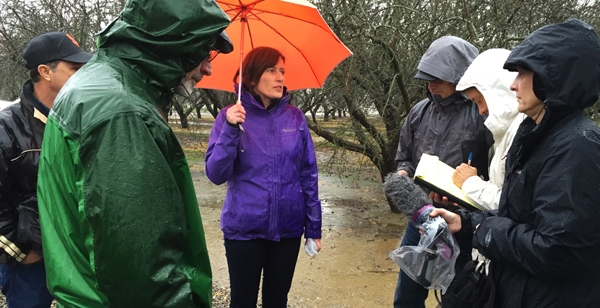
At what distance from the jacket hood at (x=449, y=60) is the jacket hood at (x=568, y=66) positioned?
1.01 meters

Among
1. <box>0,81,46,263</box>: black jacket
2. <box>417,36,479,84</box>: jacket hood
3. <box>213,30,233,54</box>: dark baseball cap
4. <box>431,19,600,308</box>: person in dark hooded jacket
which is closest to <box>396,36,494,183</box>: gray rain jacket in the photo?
<box>417,36,479,84</box>: jacket hood

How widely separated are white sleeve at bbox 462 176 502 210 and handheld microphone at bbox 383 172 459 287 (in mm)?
192

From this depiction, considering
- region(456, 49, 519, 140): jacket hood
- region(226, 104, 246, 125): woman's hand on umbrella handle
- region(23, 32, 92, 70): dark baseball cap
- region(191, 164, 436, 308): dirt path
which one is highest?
region(23, 32, 92, 70): dark baseball cap

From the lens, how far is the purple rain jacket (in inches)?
97.5

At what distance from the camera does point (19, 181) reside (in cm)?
214

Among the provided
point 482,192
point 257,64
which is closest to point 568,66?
point 482,192

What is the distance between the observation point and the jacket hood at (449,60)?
263cm

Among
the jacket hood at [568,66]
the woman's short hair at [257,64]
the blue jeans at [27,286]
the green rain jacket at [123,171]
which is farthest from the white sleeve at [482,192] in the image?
the blue jeans at [27,286]

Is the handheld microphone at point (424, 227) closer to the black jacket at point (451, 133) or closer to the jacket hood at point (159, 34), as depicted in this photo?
the black jacket at point (451, 133)

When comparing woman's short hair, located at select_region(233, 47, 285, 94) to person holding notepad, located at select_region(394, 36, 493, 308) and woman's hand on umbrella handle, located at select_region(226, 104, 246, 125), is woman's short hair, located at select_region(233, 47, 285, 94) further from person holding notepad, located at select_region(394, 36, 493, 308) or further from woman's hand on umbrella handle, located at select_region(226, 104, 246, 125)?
person holding notepad, located at select_region(394, 36, 493, 308)

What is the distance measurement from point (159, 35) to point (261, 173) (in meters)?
1.39

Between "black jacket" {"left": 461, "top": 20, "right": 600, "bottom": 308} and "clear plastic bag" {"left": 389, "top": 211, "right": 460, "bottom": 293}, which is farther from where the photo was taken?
"clear plastic bag" {"left": 389, "top": 211, "right": 460, "bottom": 293}

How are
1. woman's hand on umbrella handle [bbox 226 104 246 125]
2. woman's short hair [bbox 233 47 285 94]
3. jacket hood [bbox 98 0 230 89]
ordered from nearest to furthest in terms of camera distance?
jacket hood [bbox 98 0 230 89]
woman's hand on umbrella handle [bbox 226 104 246 125]
woman's short hair [bbox 233 47 285 94]

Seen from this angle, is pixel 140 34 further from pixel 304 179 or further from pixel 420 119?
pixel 420 119
